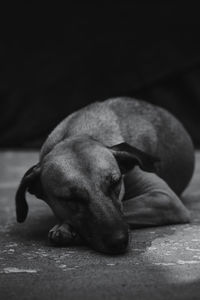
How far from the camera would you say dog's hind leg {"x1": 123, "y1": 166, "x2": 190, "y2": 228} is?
326 cm

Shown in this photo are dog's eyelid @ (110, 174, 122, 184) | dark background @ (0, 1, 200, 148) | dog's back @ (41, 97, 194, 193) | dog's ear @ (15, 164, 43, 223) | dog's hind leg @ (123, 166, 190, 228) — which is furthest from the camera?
dark background @ (0, 1, 200, 148)

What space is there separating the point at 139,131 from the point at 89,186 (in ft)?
3.33

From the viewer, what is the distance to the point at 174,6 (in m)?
7.06

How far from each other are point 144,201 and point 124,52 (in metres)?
4.12

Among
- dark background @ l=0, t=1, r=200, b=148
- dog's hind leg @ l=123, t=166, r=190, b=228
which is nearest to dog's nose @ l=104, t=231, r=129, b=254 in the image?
dog's hind leg @ l=123, t=166, r=190, b=228

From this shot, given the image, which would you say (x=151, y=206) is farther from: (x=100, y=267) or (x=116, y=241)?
(x=100, y=267)

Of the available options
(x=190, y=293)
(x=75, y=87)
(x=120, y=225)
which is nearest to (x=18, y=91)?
(x=75, y=87)

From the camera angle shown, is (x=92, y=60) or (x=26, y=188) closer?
(x=26, y=188)

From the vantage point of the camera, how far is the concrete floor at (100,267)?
221 cm

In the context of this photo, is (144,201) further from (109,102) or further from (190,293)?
(190,293)

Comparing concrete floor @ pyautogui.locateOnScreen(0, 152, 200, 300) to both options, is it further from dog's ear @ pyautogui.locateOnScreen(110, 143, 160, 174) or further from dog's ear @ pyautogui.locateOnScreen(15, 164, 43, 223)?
dog's ear @ pyautogui.locateOnScreen(110, 143, 160, 174)

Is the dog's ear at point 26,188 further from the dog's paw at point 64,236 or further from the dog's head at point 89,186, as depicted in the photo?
the dog's paw at point 64,236

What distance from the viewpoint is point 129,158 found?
123 inches

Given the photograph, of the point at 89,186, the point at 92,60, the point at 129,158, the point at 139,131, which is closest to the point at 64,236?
the point at 89,186
